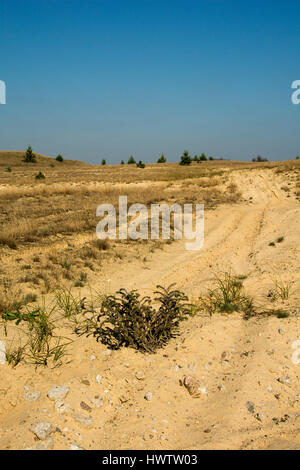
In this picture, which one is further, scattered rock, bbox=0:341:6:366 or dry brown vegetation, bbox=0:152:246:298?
dry brown vegetation, bbox=0:152:246:298

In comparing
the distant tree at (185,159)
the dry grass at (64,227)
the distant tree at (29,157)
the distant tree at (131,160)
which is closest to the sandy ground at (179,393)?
the dry grass at (64,227)

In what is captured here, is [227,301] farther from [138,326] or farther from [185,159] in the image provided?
[185,159]

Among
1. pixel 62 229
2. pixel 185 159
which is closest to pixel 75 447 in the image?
pixel 62 229

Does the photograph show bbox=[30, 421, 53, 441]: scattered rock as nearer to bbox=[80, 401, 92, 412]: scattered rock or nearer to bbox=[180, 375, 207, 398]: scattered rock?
bbox=[80, 401, 92, 412]: scattered rock

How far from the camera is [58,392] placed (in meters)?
2.91

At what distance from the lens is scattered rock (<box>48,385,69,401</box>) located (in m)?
2.86

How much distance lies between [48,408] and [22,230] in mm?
6634

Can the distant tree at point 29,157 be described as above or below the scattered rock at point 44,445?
above

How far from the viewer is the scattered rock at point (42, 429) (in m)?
2.43

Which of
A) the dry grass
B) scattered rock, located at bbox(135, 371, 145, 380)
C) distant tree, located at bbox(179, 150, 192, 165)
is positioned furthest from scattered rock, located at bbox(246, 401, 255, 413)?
distant tree, located at bbox(179, 150, 192, 165)

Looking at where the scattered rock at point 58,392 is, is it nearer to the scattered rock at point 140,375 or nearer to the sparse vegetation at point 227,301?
the scattered rock at point 140,375

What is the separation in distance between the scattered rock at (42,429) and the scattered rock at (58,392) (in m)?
0.31

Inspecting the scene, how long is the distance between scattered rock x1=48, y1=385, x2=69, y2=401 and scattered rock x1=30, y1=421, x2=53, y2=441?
1.02 ft
